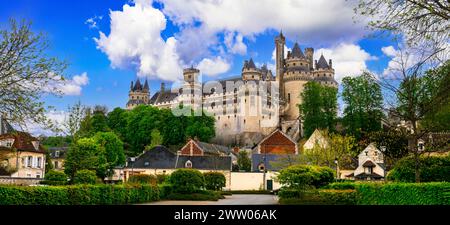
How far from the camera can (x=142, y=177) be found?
137 feet

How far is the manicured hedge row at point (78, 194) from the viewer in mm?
17719

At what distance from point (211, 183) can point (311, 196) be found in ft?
54.7

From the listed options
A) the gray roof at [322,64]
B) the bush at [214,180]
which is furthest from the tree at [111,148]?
the gray roof at [322,64]

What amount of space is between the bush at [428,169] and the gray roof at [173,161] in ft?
93.5

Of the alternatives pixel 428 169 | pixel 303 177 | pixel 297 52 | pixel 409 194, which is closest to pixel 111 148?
pixel 303 177

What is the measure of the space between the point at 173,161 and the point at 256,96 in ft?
161

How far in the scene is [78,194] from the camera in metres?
22.1

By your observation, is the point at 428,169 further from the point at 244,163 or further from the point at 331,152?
the point at 244,163

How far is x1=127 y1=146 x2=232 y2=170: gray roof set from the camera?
52312 millimetres

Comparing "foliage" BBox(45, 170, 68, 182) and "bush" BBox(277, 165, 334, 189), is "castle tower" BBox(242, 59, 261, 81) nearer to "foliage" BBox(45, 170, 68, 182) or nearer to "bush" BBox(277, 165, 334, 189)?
"foliage" BBox(45, 170, 68, 182)

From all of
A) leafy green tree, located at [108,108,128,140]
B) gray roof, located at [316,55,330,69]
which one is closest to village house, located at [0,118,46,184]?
leafy green tree, located at [108,108,128,140]

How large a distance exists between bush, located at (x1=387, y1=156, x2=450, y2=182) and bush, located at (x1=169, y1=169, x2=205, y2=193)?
1468cm
